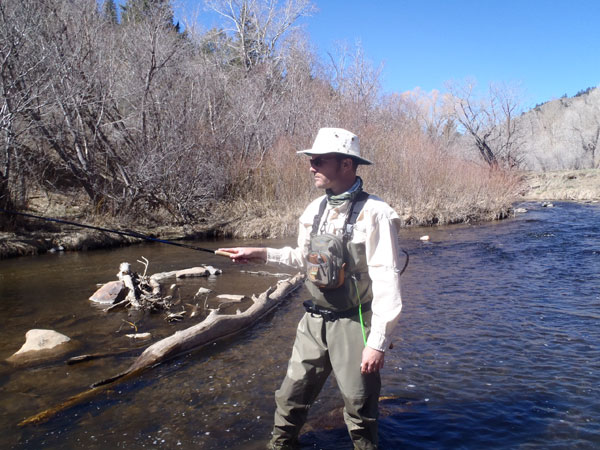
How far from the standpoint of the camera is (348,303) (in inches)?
115

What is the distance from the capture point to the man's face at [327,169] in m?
2.99

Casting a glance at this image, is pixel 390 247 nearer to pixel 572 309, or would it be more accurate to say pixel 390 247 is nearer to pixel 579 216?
pixel 572 309

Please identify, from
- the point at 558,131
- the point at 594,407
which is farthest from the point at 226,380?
the point at 558,131

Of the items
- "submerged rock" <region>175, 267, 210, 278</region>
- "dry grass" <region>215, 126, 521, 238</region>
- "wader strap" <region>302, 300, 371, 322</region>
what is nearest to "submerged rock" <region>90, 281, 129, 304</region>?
"submerged rock" <region>175, 267, 210, 278</region>

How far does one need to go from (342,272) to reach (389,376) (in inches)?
92.7

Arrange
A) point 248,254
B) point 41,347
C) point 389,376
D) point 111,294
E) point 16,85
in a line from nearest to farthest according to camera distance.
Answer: point 248,254 → point 389,376 → point 41,347 → point 111,294 → point 16,85

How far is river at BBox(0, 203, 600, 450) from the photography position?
367 cm

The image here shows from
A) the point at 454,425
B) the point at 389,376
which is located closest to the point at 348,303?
the point at 454,425

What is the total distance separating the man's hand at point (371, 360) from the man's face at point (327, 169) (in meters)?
1.06

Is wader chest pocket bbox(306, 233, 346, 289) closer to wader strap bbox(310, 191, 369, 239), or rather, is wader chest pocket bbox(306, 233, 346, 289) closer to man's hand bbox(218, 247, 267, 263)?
→ wader strap bbox(310, 191, 369, 239)

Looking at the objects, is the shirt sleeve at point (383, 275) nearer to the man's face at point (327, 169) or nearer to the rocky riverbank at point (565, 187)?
the man's face at point (327, 169)

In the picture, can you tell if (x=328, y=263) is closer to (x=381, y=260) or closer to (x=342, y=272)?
(x=342, y=272)

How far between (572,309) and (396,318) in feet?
18.2

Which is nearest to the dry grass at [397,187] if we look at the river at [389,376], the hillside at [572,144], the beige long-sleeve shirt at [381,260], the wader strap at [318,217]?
the river at [389,376]
